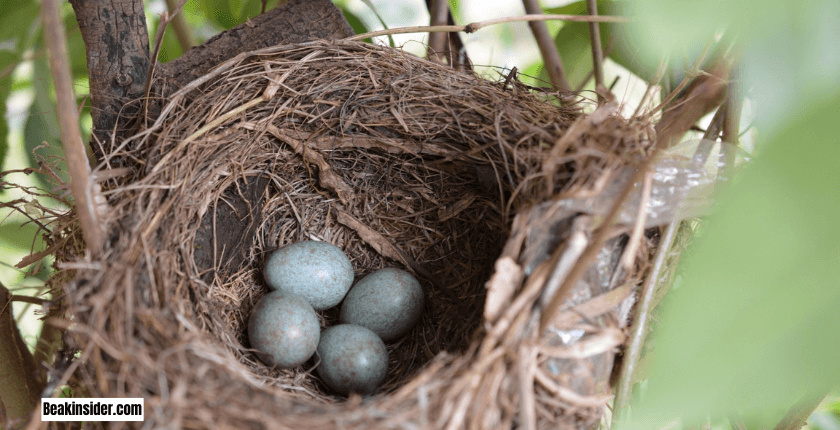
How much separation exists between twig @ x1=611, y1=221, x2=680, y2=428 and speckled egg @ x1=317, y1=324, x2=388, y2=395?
46cm

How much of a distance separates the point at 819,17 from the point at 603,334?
1.80 feet

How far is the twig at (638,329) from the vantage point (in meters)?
0.74

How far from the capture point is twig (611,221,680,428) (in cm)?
74

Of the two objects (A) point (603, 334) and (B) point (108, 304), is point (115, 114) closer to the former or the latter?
(B) point (108, 304)

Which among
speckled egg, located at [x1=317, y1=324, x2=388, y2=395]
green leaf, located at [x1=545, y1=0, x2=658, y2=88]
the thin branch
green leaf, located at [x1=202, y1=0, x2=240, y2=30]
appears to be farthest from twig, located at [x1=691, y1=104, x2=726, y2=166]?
green leaf, located at [x1=202, y1=0, x2=240, y2=30]

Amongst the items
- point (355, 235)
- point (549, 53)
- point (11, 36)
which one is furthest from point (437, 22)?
point (11, 36)

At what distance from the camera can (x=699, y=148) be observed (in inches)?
29.7

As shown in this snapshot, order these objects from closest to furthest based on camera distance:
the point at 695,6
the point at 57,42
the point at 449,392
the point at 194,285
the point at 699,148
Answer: the point at 695,6
the point at 57,42
the point at 449,392
the point at 699,148
the point at 194,285

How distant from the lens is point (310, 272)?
110 cm

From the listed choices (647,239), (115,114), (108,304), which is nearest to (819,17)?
(647,239)

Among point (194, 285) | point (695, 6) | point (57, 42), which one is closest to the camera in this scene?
point (695, 6)

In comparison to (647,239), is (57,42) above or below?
above

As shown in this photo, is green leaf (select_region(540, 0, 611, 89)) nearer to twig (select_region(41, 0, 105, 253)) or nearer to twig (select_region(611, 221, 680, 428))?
twig (select_region(611, 221, 680, 428))

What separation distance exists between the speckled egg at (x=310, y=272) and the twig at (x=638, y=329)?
2.02ft
